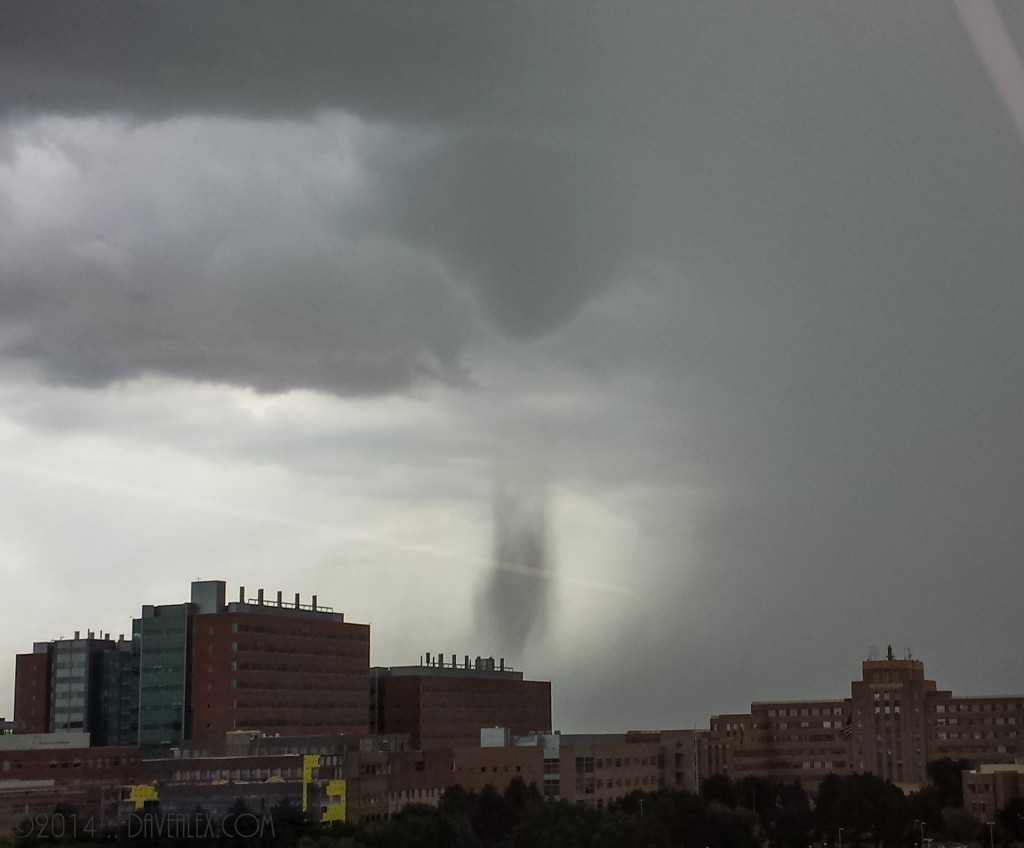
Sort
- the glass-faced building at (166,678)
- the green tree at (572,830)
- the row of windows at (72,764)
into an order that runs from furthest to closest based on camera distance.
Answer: the glass-faced building at (166,678)
the row of windows at (72,764)
the green tree at (572,830)

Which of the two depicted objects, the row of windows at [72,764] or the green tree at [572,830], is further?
the row of windows at [72,764]

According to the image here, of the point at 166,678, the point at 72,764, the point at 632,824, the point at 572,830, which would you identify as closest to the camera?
the point at 572,830

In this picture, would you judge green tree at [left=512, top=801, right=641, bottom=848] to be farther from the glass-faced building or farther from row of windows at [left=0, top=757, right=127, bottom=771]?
the glass-faced building

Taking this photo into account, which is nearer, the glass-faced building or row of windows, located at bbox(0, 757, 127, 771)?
row of windows, located at bbox(0, 757, 127, 771)

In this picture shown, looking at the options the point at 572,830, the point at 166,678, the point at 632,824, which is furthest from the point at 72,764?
the point at 632,824

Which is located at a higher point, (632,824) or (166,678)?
(166,678)

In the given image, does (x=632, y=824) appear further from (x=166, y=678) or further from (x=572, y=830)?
(x=166, y=678)

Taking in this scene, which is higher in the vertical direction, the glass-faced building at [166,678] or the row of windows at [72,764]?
the glass-faced building at [166,678]

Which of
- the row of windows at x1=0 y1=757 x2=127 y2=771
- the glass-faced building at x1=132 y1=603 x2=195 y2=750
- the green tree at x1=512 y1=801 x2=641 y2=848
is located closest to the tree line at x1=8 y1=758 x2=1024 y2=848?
the green tree at x1=512 y1=801 x2=641 y2=848

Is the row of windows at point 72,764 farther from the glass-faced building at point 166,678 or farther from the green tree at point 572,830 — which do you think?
the green tree at point 572,830

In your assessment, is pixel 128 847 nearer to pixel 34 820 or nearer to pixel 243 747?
pixel 34 820

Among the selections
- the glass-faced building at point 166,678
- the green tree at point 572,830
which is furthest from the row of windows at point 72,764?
the green tree at point 572,830

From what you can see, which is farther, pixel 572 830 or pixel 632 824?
pixel 632 824

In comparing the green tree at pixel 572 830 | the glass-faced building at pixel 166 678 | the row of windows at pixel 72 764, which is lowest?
the green tree at pixel 572 830
